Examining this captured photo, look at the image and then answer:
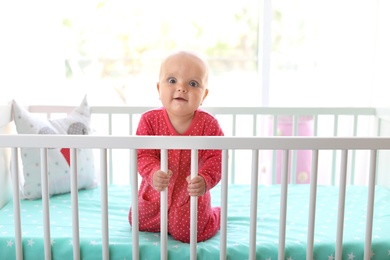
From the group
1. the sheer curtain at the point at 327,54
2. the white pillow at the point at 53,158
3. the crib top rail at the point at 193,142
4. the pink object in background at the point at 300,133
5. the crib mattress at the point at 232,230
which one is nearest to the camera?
the crib top rail at the point at 193,142

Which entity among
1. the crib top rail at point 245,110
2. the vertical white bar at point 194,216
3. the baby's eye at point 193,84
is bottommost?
the vertical white bar at point 194,216

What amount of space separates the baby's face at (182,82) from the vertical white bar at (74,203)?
35cm

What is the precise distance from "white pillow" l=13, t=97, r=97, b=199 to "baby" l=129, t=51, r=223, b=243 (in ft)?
1.52

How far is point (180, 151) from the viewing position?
176cm

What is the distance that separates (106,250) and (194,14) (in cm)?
179

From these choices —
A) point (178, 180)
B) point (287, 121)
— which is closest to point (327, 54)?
point (287, 121)

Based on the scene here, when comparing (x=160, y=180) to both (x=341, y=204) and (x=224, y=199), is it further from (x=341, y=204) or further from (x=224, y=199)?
(x=341, y=204)

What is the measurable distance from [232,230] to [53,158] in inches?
28.9

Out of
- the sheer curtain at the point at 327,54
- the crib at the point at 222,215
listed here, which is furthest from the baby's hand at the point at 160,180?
the sheer curtain at the point at 327,54

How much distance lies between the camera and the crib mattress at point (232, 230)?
1.66 meters

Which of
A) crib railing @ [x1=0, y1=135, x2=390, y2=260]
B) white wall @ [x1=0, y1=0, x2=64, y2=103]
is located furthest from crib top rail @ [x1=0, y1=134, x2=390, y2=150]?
white wall @ [x1=0, y1=0, x2=64, y2=103]

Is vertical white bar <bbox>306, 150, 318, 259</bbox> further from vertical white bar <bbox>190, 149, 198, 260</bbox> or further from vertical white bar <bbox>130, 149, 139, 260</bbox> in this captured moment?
vertical white bar <bbox>130, 149, 139, 260</bbox>

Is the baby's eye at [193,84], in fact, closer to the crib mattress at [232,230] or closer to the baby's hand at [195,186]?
the baby's hand at [195,186]

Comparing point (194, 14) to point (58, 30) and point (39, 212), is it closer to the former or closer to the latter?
point (58, 30)
